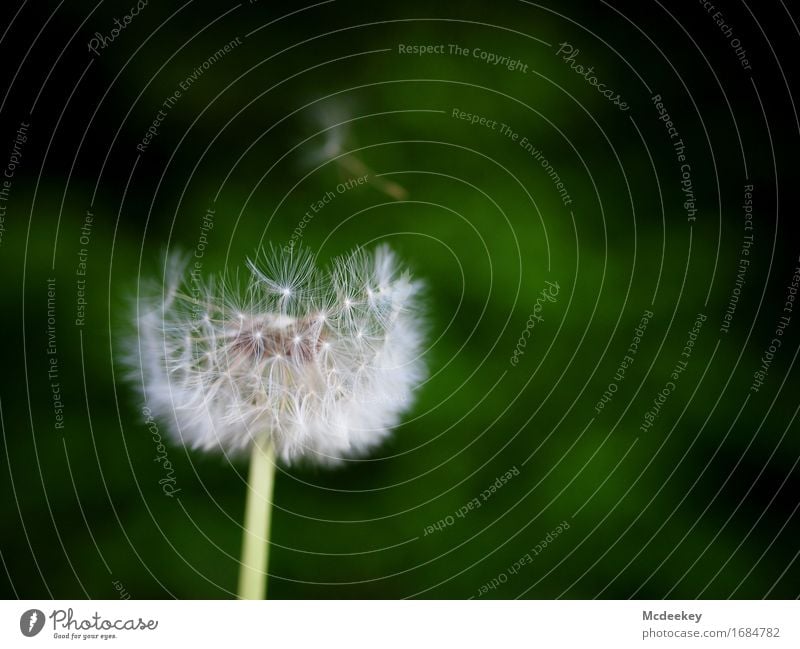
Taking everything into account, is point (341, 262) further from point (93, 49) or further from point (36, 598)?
point (36, 598)

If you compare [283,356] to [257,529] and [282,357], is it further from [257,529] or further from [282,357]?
[257,529]

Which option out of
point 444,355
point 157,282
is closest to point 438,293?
point 444,355

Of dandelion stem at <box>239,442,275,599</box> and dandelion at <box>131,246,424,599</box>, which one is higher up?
dandelion at <box>131,246,424,599</box>

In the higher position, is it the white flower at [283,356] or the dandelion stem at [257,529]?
the white flower at [283,356]

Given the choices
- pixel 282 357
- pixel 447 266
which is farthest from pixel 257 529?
pixel 447 266
